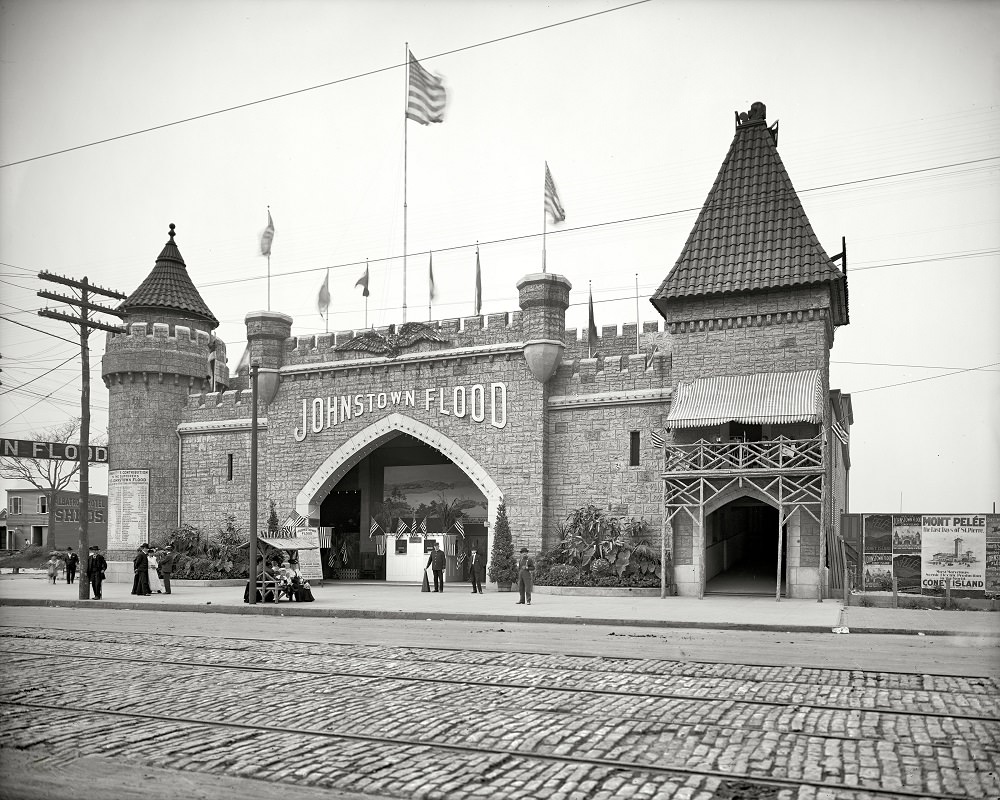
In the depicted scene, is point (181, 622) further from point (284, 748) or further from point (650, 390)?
point (650, 390)

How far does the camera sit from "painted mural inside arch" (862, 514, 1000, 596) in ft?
66.5

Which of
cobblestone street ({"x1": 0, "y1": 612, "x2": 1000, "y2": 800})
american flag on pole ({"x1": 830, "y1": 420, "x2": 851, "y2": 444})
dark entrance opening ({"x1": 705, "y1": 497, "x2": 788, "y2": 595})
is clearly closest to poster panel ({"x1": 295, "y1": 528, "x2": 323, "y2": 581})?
dark entrance opening ({"x1": 705, "y1": 497, "x2": 788, "y2": 595})

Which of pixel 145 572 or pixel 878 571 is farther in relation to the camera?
pixel 145 572

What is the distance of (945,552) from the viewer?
20.6m

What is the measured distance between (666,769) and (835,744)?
1724 millimetres

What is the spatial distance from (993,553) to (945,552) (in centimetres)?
92

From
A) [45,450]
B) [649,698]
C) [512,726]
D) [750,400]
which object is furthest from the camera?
[45,450]

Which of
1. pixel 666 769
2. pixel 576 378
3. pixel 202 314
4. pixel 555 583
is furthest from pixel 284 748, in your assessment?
pixel 202 314

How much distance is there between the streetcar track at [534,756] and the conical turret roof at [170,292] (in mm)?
29424

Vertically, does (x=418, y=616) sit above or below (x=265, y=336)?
below

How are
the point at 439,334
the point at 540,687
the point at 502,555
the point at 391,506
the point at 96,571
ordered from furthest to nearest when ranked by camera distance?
1. the point at 391,506
2. the point at 439,334
3. the point at 502,555
4. the point at 96,571
5. the point at 540,687

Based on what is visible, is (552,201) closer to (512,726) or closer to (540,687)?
(540,687)

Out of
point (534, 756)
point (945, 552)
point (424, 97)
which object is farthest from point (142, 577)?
point (534, 756)

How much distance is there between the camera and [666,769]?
23.1ft
